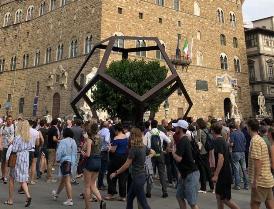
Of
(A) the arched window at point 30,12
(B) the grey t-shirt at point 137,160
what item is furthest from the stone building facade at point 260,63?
(B) the grey t-shirt at point 137,160

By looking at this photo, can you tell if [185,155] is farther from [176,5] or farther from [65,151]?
[176,5]

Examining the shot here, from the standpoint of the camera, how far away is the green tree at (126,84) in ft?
72.2

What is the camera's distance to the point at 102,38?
26.3 metres

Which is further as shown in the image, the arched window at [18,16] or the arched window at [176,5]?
the arched window at [18,16]

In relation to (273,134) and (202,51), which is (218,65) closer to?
(202,51)

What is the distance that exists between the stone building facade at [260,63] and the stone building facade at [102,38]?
2085 millimetres

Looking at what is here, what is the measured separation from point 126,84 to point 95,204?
51.4 ft

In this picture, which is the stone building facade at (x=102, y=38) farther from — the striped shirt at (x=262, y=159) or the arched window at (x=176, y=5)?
the striped shirt at (x=262, y=159)

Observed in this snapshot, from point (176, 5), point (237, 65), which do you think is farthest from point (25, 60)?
point (237, 65)

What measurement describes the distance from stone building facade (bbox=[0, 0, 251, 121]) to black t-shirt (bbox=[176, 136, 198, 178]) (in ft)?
72.2

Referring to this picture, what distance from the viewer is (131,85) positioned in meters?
22.2

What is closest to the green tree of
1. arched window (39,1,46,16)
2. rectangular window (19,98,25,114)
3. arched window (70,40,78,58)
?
arched window (70,40,78,58)

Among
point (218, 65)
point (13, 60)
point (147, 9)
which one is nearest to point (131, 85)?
point (147, 9)

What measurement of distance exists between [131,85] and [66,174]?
51.5ft
